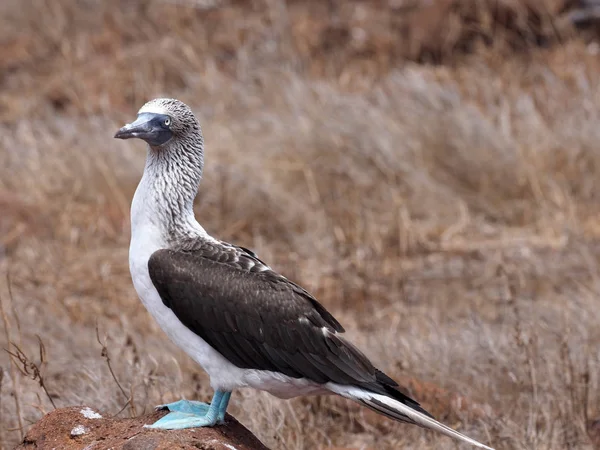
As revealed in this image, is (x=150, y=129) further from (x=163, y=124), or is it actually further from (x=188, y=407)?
(x=188, y=407)

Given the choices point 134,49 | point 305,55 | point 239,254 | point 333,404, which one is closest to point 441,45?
point 305,55

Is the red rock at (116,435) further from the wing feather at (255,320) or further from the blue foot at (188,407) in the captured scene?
the wing feather at (255,320)

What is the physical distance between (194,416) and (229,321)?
377 millimetres

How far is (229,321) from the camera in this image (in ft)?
13.3

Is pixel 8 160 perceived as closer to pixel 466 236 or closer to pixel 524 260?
pixel 466 236

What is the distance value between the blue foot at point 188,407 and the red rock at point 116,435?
0.04m

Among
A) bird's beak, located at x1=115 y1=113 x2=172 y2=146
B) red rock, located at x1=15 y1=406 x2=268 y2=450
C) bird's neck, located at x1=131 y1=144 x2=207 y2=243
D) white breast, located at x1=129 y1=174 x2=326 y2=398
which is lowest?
red rock, located at x1=15 y1=406 x2=268 y2=450

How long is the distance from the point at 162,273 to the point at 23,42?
481 inches

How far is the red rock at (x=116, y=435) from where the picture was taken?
384 centimetres

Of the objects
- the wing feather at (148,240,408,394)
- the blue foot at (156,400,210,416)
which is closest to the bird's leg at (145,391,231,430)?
the blue foot at (156,400,210,416)

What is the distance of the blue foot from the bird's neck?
0.62m

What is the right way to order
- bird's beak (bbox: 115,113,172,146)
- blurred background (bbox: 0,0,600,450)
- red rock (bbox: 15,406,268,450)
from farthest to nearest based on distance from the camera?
blurred background (bbox: 0,0,600,450), bird's beak (bbox: 115,113,172,146), red rock (bbox: 15,406,268,450)

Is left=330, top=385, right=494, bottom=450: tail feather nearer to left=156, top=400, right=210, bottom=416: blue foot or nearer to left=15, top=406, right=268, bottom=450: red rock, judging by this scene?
left=15, top=406, right=268, bottom=450: red rock

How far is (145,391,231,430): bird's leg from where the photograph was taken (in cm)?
398
